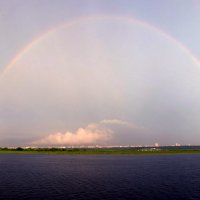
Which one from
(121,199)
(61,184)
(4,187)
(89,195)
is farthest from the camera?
(61,184)

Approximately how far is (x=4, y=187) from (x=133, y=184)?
32.9m

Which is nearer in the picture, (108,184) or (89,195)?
(89,195)

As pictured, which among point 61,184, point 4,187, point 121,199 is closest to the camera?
point 121,199

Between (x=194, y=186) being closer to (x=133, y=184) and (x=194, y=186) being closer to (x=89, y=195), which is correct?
(x=133, y=184)

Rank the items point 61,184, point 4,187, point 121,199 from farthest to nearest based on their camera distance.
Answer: point 61,184
point 4,187
point 121,199

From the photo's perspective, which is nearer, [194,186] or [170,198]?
[170,198]

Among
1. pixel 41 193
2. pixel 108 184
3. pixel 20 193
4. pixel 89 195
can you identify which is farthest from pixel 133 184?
pixel 20 193

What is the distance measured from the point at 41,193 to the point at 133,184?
81.3ft

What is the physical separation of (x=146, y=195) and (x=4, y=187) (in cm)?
3470

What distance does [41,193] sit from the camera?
55969mm

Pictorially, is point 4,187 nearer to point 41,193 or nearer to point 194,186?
point 41,193

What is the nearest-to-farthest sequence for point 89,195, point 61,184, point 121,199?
point 121,199 → point 89,195 → point 61,184

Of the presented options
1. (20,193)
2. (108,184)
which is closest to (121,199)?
(108,184)

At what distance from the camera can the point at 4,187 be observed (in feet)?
206
